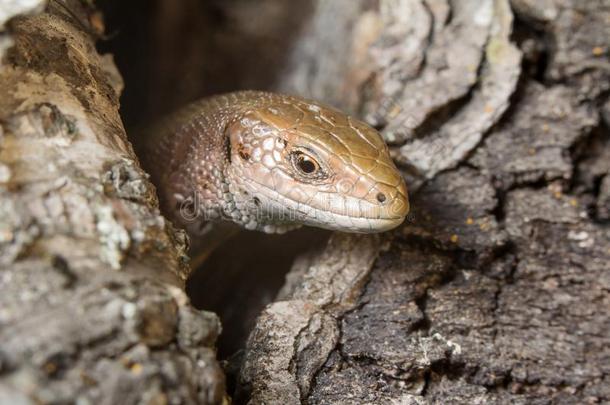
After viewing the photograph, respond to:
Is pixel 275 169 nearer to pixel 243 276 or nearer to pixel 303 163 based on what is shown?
pixel 303 163

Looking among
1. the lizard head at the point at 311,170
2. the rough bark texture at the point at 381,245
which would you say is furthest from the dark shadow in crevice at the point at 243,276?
the lizard head at the point at 311,170

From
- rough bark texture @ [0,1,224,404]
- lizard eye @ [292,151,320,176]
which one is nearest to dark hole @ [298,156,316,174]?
lizard eye @ [292,151,320,176]

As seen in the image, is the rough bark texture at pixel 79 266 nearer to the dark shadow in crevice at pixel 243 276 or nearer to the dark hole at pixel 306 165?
the dark hole at pixel 306 165

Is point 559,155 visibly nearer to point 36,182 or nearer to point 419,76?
point 419,76

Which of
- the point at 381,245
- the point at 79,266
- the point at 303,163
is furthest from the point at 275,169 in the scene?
the point at 79,266

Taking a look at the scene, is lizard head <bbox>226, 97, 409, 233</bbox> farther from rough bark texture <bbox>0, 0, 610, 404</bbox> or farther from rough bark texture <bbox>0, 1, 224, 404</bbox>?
rough bark texture <bbox>0, 1, 224, 404</bbox>

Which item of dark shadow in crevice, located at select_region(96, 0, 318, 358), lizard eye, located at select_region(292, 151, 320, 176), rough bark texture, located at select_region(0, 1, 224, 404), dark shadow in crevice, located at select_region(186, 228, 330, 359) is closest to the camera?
rough bark texture, located at select_region(0, 1, 224, 404)

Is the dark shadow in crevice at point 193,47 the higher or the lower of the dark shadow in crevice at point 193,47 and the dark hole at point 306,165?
the higher
